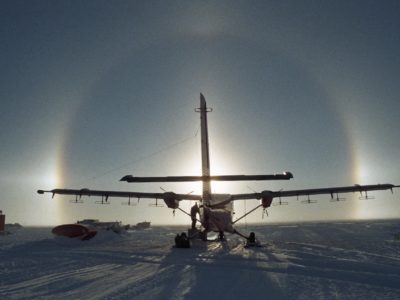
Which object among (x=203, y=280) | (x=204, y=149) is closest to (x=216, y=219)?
(x=204, y=149)

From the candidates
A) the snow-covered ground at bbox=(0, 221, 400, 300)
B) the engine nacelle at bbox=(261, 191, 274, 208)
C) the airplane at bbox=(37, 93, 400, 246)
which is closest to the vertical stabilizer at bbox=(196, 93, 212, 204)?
the airplane at bbox=(37, 93, 400, 246)

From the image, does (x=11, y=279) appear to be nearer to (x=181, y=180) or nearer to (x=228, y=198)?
(x=181, y=180)

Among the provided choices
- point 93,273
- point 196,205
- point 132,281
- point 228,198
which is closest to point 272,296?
point 132,281

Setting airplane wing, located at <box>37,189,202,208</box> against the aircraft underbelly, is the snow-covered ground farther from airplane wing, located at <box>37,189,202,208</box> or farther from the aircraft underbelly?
airplane wing, located at <box>37,189,202,208</box>

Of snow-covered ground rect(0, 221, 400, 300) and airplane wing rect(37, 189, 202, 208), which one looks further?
airplane wing rect(37, 189, 202, 208)

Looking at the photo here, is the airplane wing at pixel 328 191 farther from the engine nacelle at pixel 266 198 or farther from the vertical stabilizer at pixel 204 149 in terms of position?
the vertical stabilizer at pixel 204 149

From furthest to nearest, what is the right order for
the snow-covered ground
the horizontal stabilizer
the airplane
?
the airplane < the horizontal stabilizer < the snow-covered ground
